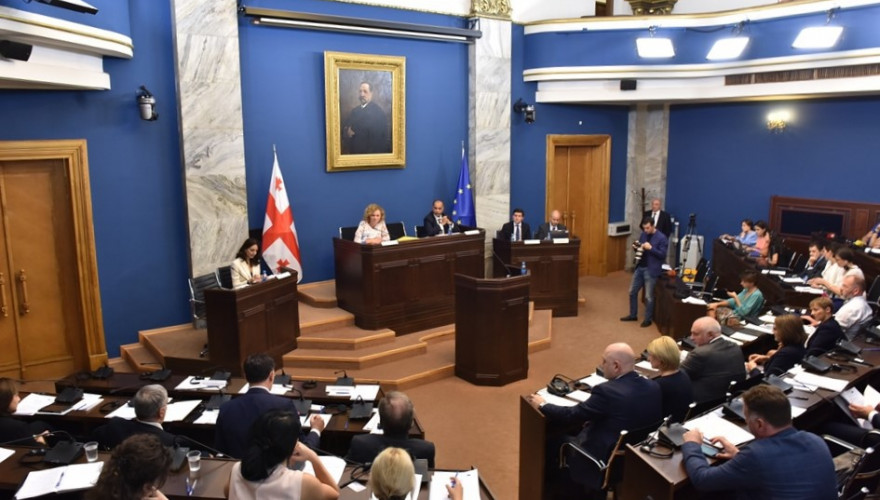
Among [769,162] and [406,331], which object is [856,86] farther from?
[406,331]

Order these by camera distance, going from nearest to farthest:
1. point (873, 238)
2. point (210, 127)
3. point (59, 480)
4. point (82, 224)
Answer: point (59, 480)
point (82, 224)
point (210, 127)
point (873, 238)

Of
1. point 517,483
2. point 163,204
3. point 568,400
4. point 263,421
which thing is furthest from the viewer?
point 163,204

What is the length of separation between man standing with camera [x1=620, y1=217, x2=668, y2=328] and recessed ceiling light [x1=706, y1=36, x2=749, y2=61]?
2.74 m

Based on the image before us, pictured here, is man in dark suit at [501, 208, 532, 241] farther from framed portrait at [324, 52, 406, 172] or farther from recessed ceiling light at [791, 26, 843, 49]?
recessed ceiling light at [791, 26, 843, 49]

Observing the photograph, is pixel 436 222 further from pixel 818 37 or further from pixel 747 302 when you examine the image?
pixel 818 37

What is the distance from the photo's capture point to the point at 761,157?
1070 centimetres

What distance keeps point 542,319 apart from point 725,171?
488 cm

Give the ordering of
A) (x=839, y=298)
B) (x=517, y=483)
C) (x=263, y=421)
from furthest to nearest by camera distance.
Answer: (x=839, y=298)
(x=517, y=483)
(x=263, y=421)


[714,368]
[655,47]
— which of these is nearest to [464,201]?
[655,47]

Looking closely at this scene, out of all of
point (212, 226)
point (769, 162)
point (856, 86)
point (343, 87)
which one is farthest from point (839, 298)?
point (212, 226)

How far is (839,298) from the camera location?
6980mm

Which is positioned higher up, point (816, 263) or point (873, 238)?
point (873, 238)

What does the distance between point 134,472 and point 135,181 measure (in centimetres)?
547

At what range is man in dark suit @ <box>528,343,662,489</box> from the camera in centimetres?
389
